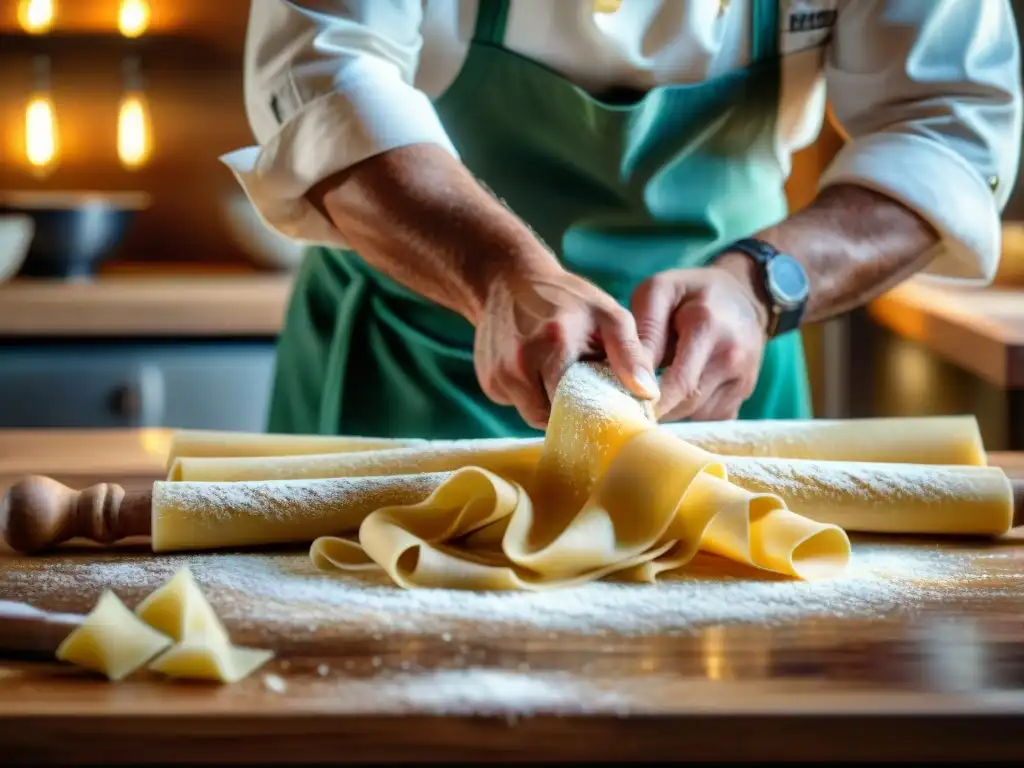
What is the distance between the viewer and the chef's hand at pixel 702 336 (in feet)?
2.85

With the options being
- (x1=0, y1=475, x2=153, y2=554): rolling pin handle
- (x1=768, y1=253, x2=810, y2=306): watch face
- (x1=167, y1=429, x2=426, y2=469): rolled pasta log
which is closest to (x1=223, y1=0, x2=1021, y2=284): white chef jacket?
(x1=768, y1=253, x2=810, y2=306): watch face

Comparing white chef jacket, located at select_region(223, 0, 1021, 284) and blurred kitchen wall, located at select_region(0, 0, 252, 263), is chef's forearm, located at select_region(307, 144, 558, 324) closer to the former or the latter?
white chef jacket, located at select_region(223, 0, 1021, 284)

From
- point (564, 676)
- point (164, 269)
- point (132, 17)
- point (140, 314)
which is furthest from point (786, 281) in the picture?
point (132, 17)

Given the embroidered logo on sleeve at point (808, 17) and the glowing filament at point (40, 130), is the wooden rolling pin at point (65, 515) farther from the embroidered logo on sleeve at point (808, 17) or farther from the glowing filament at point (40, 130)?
the glowing filament at point (40, 130)

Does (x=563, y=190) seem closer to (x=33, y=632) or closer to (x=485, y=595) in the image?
(x=485, y=595)

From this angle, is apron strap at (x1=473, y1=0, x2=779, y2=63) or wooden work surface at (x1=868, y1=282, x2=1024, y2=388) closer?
apron strap at (x1=473, y1=0, x2=779, y2=63)

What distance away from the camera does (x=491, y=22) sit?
108cm

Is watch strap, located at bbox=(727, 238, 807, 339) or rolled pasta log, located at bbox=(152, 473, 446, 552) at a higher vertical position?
watch strap, located at bbox=(727, 238, 807, 339)

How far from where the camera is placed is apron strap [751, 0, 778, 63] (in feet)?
3.58

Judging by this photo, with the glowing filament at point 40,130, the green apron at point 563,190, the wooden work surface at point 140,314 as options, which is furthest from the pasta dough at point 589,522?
the glowing filament at point 40,130

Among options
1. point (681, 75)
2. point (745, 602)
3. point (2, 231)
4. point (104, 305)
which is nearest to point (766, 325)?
point (681, 75)

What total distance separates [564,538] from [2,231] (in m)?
1.83

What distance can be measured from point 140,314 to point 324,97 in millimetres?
1260

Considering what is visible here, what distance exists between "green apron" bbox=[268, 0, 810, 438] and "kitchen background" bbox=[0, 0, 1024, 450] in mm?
568
